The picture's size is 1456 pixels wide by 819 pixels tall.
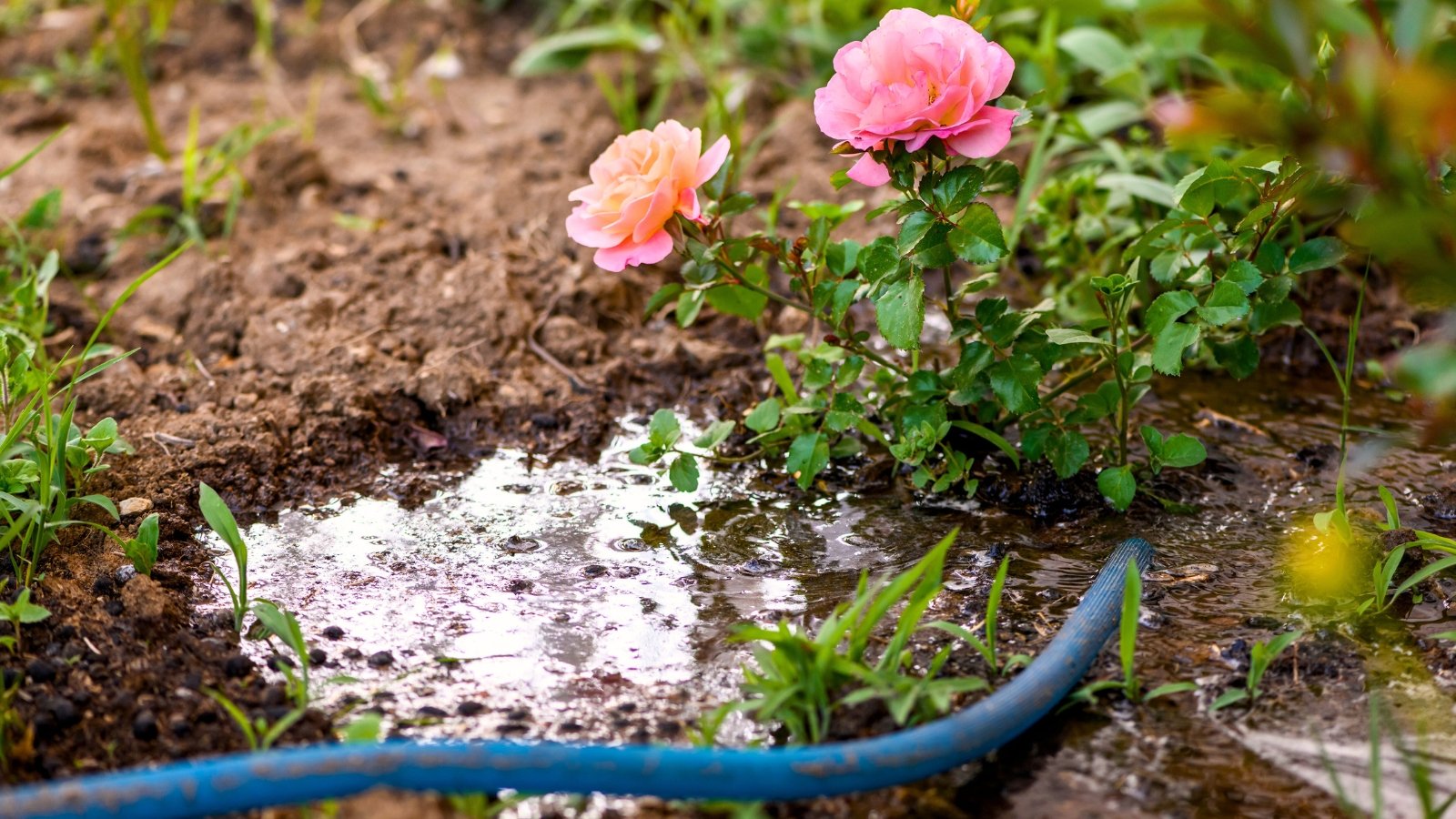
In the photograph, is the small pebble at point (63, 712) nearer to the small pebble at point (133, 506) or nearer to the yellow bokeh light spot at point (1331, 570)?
the small pebble at point (133, 506)

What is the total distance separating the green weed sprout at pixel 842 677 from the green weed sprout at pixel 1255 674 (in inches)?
14.3

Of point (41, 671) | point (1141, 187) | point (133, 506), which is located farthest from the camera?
point (1141, 187)

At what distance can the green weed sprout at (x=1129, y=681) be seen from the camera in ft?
5.66

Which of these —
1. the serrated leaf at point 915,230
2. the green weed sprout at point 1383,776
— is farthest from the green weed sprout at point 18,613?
the green weed sprout at point 1383,776

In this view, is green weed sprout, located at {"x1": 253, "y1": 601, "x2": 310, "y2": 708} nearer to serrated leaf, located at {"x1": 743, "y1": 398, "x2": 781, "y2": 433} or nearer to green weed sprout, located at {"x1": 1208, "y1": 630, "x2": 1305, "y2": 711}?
serrated leaf, located at {"x1": 743, "y1": 398, "x2": 781, "y2": 433}

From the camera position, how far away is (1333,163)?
1334 millimetres

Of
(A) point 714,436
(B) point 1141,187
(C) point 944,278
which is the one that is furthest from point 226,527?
(B) point 1141,187

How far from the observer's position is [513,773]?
4.68 feet

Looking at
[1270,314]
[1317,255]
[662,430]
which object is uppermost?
[1317,255]

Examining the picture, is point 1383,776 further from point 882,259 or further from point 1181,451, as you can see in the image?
point 882,259

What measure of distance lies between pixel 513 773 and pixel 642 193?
937 mm

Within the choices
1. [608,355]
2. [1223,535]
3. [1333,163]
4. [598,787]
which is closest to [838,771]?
[598,787]

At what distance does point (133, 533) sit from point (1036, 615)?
1617 mm

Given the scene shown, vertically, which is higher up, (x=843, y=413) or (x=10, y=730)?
(x=843, y=413)
